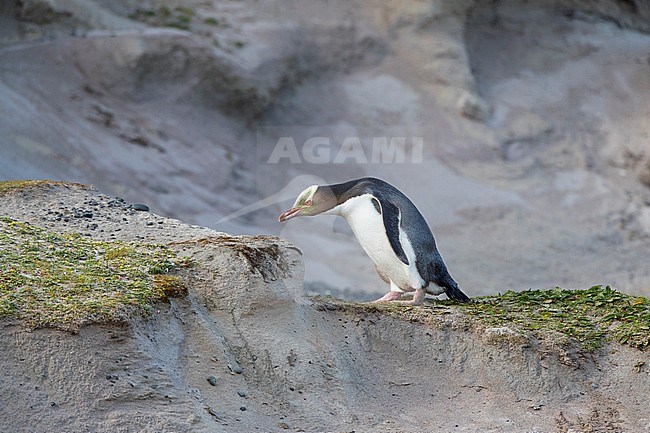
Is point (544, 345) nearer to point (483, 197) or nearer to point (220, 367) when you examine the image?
point (220, 367)

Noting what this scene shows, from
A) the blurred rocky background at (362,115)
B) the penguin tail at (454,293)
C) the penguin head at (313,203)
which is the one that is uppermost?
the penguin head at (313,203)

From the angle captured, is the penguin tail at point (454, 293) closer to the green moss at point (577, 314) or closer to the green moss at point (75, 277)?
the green moss at point (577, 314)

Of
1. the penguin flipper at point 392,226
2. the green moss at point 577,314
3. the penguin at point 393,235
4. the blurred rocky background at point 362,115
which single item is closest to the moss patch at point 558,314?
the green moss at point 577,314

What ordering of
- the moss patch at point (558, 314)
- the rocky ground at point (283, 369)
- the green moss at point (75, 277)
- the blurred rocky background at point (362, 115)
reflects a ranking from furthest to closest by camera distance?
1. the blurred rocky background at point (362, 115)
2. the moss patch at point (558, 314)
3. the green moss at point (75, 277)
4. the rocky ground at point (283, 369)

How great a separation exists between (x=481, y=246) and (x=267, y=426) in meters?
10.1

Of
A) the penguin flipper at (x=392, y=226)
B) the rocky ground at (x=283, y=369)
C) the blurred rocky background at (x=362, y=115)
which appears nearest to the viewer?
the rocky ground at (x=283, y=369)

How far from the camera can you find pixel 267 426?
493cm

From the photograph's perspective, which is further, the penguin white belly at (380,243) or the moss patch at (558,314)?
the penguin white belly at (380,243)

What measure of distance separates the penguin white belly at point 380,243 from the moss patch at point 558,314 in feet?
0.67

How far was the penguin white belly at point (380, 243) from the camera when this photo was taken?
6.16 metres

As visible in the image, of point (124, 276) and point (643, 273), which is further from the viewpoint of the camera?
point (643, 273)

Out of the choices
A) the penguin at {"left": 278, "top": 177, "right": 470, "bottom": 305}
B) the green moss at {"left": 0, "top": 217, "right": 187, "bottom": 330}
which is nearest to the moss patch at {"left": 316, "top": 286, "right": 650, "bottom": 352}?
the penguin at {"left": 278, "top": 177, "right": 470, "bottom": 305}

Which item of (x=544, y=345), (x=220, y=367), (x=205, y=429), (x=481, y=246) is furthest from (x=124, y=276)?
(x=481, y=246)

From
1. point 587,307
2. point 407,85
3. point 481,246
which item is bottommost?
point 481,246
